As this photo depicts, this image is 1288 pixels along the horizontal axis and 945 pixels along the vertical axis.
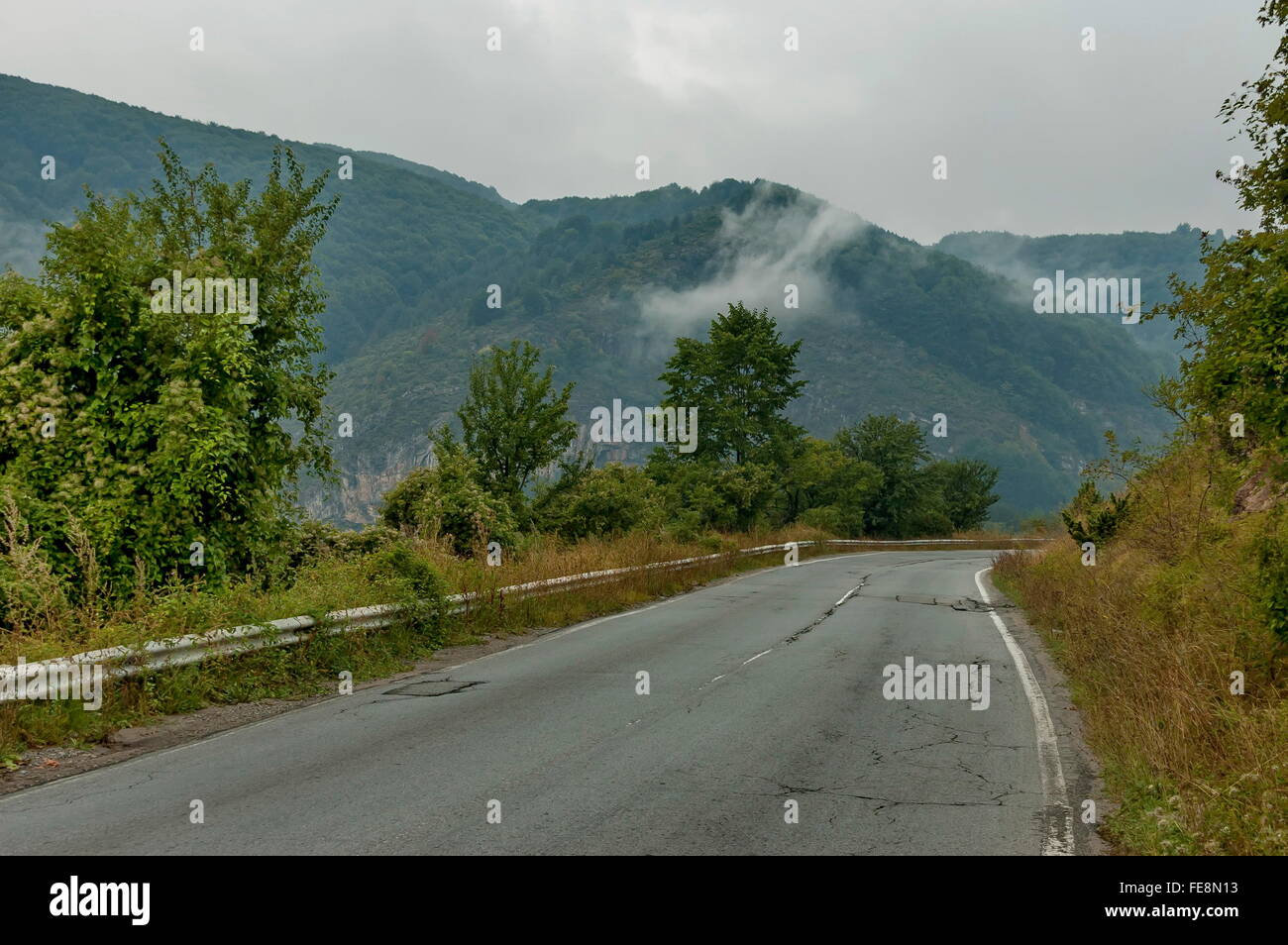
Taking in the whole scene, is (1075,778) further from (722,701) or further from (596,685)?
(596,685)

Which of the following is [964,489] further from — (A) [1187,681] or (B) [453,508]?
(A) [1187,681]

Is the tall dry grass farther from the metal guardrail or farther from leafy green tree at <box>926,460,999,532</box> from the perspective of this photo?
leafy green tree at <box>926,460,999,532</box>

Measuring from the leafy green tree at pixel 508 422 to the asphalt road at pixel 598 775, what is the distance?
15900 mm

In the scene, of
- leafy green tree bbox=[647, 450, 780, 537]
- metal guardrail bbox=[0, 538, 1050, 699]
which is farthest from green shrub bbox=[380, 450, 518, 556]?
leafy green tree bbox=[647, 450, 780, 537]

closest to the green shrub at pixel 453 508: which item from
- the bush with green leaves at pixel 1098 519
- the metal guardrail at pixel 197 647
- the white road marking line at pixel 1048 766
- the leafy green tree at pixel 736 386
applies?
the metal guardrail at pixel 197 647

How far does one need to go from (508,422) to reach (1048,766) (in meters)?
21.4

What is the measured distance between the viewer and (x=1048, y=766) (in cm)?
707

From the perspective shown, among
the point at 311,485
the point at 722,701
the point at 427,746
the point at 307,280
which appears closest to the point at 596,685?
the point at 722,701

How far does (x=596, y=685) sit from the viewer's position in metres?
10.0

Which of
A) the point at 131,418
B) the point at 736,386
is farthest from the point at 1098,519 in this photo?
the point at 736,386

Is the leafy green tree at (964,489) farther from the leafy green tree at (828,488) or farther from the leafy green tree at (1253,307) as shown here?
the leafy green tree at (1253,307)

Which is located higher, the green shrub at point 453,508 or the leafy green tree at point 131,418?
the leafy green tree at point 131,418

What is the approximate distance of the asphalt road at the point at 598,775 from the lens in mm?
5168

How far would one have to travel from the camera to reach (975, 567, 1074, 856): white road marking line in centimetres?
528
